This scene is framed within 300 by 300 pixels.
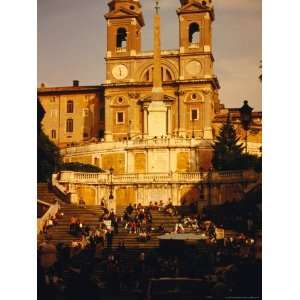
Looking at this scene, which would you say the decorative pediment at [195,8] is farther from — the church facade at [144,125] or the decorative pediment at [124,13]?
the decorative pediment at [124,13]

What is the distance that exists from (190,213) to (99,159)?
2.53 meters

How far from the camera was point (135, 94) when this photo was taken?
61.8 ft

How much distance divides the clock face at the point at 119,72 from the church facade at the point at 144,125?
71 mm

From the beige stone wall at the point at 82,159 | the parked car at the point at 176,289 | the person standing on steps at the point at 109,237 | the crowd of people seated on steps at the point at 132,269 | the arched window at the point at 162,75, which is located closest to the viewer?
the parked car at the point at 176,289

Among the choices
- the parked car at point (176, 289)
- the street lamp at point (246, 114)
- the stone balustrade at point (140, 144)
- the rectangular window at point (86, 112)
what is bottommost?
the parked car at point (176, 289)

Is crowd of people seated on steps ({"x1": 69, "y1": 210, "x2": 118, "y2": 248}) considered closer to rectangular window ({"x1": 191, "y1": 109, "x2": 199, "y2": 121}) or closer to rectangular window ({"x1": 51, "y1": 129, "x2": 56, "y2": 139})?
rectangular window ({"x1": 51, "y1": 129, "x2": 56, "y2": 139})

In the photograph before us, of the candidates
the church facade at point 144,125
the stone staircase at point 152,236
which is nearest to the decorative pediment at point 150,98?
the church facade at point 144,125

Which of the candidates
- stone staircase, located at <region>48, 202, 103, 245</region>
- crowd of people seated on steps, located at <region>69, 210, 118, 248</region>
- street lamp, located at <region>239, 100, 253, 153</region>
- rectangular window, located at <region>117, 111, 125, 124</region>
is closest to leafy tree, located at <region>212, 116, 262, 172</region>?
street lamp, located at <region>239, 100, 253, 153</region>

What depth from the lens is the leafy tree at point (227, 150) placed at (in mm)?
13078

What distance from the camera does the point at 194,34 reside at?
14.4m
